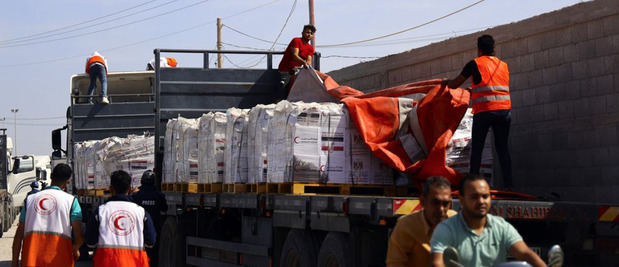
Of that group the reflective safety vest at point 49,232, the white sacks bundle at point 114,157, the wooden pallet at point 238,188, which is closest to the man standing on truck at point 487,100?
the wooden pallet at point 238,188

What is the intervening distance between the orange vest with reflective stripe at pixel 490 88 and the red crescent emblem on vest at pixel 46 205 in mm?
4112

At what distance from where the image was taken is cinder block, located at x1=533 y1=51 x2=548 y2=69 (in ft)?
41.5

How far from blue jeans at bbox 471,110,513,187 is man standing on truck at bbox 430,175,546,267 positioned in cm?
465

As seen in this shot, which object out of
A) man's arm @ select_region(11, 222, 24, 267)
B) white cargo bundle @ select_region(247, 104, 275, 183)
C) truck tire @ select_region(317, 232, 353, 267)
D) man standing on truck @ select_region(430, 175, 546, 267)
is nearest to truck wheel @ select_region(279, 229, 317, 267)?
truck tire @ select_region(317, 232, 353, 267)

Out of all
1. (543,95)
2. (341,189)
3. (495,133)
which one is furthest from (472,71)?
(543,95)

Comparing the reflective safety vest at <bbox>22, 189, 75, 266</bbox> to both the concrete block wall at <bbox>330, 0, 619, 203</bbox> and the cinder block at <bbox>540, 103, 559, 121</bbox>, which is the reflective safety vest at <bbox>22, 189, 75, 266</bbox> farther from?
the cinder block at <bbox>540, 103, 559, 121</bbox>

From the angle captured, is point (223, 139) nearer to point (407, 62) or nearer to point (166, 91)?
point (166, 91)

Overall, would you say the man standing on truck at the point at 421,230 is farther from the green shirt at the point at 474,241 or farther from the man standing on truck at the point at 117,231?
the man standing on truck at the point at 117,231

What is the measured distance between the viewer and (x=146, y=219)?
869 centimetres

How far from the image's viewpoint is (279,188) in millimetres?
11078

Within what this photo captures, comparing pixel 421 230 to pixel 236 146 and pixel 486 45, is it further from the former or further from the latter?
pixel 236 146

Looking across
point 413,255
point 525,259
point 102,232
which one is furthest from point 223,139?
point 525,259

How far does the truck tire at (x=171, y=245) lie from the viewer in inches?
590

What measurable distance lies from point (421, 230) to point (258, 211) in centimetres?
569
